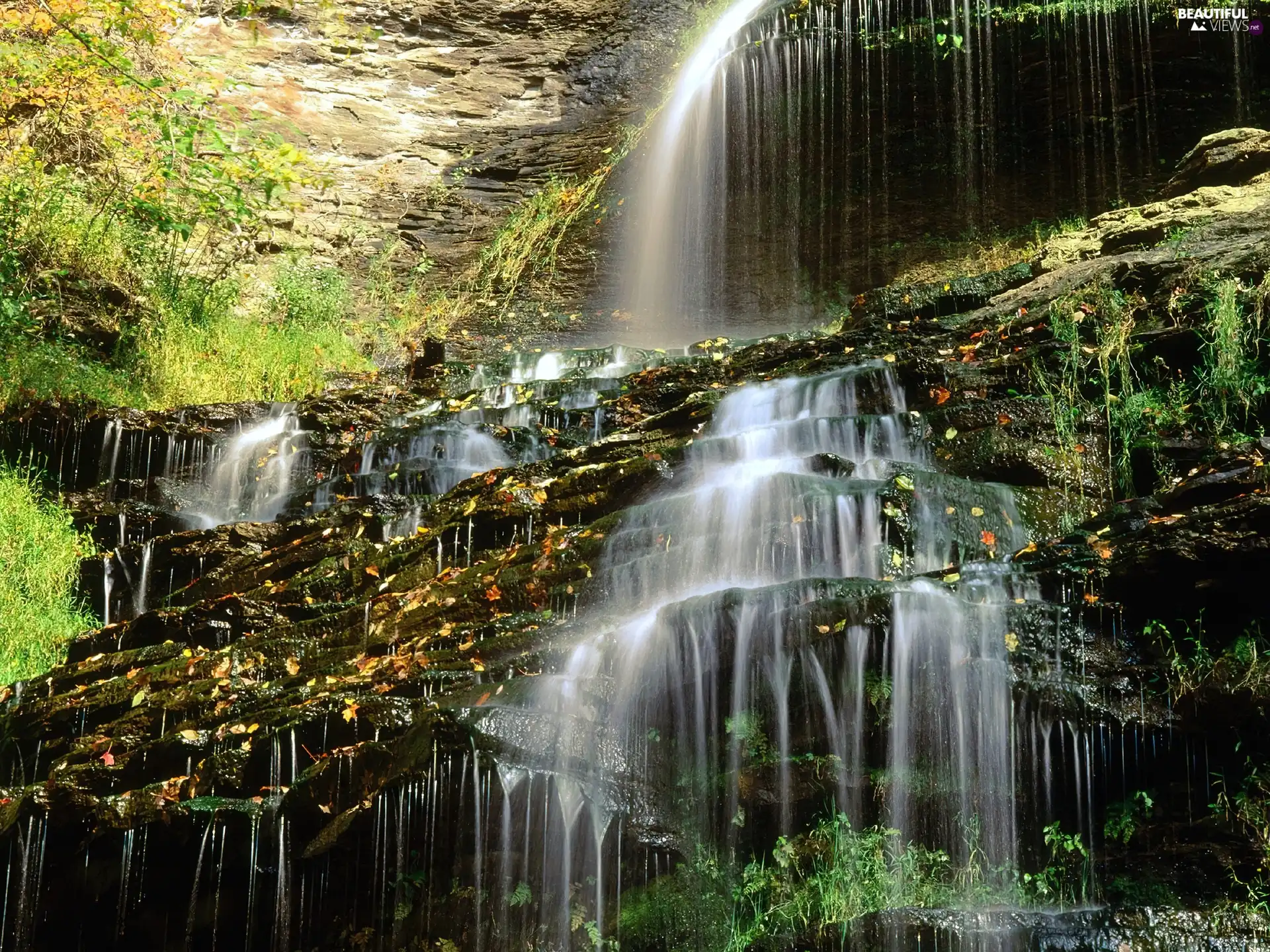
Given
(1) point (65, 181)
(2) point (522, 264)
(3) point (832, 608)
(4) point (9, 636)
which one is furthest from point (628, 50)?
(3) point (832, 608)

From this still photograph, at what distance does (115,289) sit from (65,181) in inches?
79.5

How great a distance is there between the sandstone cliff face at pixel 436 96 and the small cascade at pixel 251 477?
6.09m

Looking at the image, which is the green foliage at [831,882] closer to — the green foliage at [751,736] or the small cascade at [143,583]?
the green foliage at [751,736]

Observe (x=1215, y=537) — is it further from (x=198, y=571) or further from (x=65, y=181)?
(x=65, y=181)

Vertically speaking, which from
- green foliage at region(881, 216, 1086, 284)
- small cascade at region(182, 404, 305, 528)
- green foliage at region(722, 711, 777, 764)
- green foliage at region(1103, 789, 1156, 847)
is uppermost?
green foliage at region(881, 216, 1086, 284)

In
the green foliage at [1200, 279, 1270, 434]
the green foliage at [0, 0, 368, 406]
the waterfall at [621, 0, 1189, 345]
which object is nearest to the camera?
the green foliage at [1200, 279, 1270, 434]

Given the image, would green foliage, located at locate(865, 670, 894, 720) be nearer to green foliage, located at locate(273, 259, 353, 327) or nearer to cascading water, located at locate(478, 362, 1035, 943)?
cascading water, located at locate(478, 362, 1035, 943)

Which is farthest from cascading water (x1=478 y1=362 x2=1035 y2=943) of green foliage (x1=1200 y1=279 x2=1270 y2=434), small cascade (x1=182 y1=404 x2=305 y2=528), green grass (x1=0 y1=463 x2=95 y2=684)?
small cascade (x1=182 y1=404 x2=305 y2=528)

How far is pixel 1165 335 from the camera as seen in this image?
6.50 m

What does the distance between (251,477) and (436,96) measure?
34.3 feet

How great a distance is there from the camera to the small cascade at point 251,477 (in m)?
8.27

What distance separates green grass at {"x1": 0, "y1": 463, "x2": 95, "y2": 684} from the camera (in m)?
6.74

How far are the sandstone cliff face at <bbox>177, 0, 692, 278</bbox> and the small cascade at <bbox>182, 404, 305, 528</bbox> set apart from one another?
6.09 meters

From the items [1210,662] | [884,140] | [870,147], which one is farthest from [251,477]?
[884,140]
